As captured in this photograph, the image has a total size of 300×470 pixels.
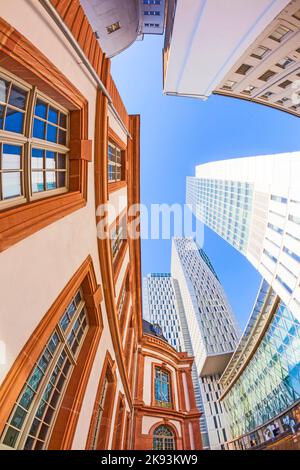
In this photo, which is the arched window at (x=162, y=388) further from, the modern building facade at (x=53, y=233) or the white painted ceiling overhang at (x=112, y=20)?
the white painted ceiling overhang at (x=112, y=20)

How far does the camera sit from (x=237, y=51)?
1872 centimetres

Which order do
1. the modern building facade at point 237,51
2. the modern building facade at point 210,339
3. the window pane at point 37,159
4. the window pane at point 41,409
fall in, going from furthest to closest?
the modern building facade at point 210,339 → the modern building facade at point 237,51 → the window pane at point 37,159 → the window pane at point 41,409

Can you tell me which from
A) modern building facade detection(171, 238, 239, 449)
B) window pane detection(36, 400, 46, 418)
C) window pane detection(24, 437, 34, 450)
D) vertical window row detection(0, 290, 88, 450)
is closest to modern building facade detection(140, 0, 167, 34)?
vertical window row detection(0, 290, 88, 450)

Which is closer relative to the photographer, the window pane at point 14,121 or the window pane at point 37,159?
the window pane at point 14,121

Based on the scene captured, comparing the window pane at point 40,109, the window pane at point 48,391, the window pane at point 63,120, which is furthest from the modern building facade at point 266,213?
the window pane at point 40,109

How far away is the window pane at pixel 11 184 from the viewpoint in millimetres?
3723

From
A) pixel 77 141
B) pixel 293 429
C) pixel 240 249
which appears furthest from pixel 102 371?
pixel 240 249

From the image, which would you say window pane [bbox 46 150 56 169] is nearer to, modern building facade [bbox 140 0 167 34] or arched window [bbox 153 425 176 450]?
arched window [bbox 153 425 176 450]

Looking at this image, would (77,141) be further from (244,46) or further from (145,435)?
(244,46)

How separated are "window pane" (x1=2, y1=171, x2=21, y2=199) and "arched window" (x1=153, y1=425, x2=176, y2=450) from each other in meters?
17.2

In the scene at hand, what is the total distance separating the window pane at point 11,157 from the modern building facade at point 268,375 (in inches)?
1403

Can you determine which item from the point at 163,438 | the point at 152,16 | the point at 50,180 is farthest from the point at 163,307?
the point at 50,180

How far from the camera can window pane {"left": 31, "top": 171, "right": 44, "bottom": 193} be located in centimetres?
463
